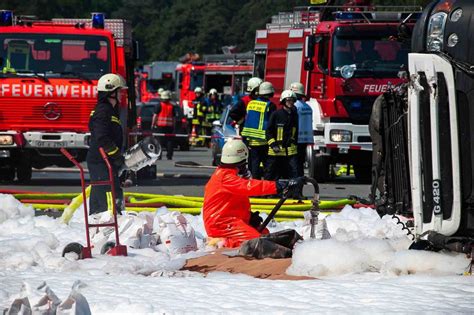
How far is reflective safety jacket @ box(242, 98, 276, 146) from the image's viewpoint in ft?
62.6

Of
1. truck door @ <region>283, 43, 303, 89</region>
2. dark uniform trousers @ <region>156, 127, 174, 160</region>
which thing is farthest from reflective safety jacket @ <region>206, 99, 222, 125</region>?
truck door @ <region>283, 43, 303, 89</region>

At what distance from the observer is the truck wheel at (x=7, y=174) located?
22.9 metres

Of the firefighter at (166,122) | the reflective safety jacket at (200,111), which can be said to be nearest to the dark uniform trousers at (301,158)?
the firefighter at (166,122)

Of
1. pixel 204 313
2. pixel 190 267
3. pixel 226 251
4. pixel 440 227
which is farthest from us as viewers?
pixel 226 251

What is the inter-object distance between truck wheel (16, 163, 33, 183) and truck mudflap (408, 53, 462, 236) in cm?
1330

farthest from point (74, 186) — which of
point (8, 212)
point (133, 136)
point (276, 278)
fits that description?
point (276, 278)

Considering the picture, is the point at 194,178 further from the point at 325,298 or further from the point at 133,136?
the point at 325,298

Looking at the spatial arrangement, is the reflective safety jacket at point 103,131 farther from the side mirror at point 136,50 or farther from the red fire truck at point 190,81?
the red fire truck at point 190,81

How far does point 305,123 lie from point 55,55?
162 inches

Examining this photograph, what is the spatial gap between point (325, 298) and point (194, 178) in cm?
1613

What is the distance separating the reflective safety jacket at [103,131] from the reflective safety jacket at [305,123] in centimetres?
639

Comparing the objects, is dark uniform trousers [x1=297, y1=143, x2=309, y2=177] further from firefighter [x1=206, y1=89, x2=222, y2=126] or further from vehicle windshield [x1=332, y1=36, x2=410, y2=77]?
firefighter [x1=206, y1=89, x2=222, y2=126]

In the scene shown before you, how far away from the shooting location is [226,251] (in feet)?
39.3

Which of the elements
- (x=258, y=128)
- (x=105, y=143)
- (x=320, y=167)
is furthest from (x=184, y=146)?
(x=105, y=143)
